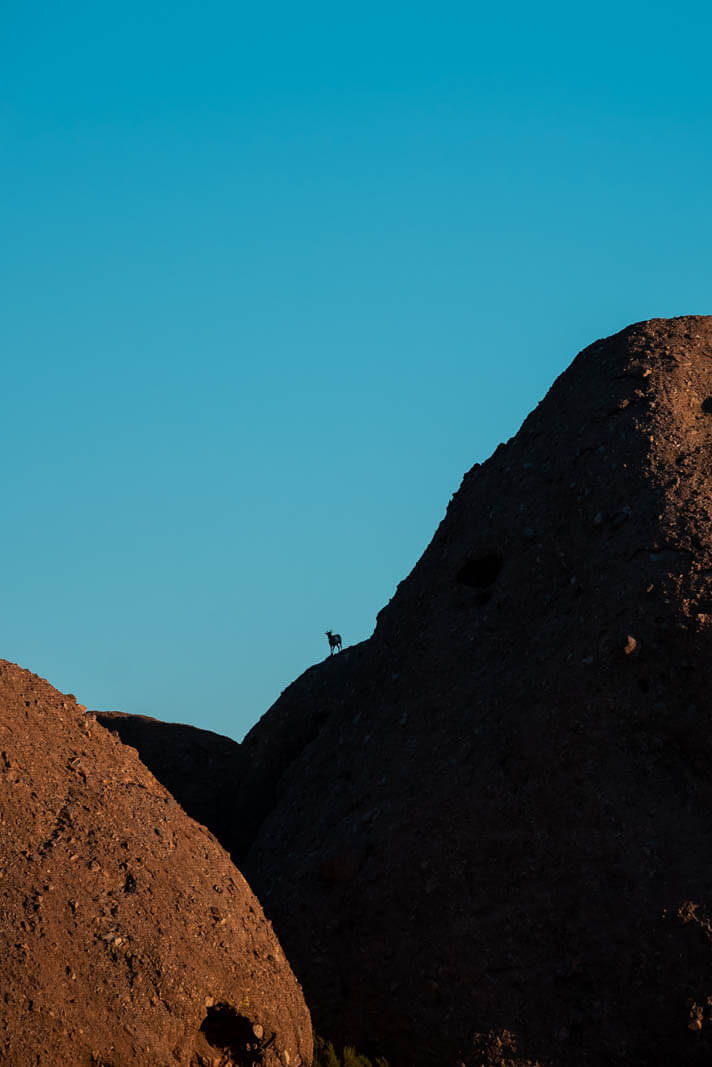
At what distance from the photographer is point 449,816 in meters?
8.36

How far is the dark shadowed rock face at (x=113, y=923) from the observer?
5.75 m

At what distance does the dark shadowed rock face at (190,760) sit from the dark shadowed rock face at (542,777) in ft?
4.35

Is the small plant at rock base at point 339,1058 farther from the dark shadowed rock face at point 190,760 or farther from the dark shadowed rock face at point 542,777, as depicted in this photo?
the dark shadowed rock face at point 190,760

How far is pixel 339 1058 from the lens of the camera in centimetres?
776

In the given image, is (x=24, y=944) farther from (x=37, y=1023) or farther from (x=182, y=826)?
(x=182, y=826)

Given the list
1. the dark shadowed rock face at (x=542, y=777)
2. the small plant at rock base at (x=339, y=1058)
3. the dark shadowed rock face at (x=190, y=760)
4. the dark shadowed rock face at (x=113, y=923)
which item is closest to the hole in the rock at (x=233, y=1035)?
the dark shadowed rock face at (x=113, y=923)

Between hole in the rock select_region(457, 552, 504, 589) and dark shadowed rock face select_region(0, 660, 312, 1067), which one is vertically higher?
hole in the rock select_region(457, 552, 504, 589)

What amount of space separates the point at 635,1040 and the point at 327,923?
2310mm

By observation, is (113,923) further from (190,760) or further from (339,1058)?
(190,760)

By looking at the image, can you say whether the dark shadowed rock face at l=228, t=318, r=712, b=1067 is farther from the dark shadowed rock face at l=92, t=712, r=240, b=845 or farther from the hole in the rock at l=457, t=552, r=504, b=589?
the dark shadowed rock face at l=92, t=712, r=240, b=845

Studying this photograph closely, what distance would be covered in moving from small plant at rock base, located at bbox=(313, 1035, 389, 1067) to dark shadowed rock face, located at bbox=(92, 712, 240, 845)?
11.0 feet

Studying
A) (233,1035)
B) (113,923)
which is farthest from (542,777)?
(113,923)

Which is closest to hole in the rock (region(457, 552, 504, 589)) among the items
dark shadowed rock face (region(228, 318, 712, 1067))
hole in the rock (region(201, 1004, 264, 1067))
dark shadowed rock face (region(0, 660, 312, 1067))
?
dark shadowed rock face (region(228, 318, 712, 1067))

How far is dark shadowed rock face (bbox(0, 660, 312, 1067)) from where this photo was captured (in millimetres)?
5746
